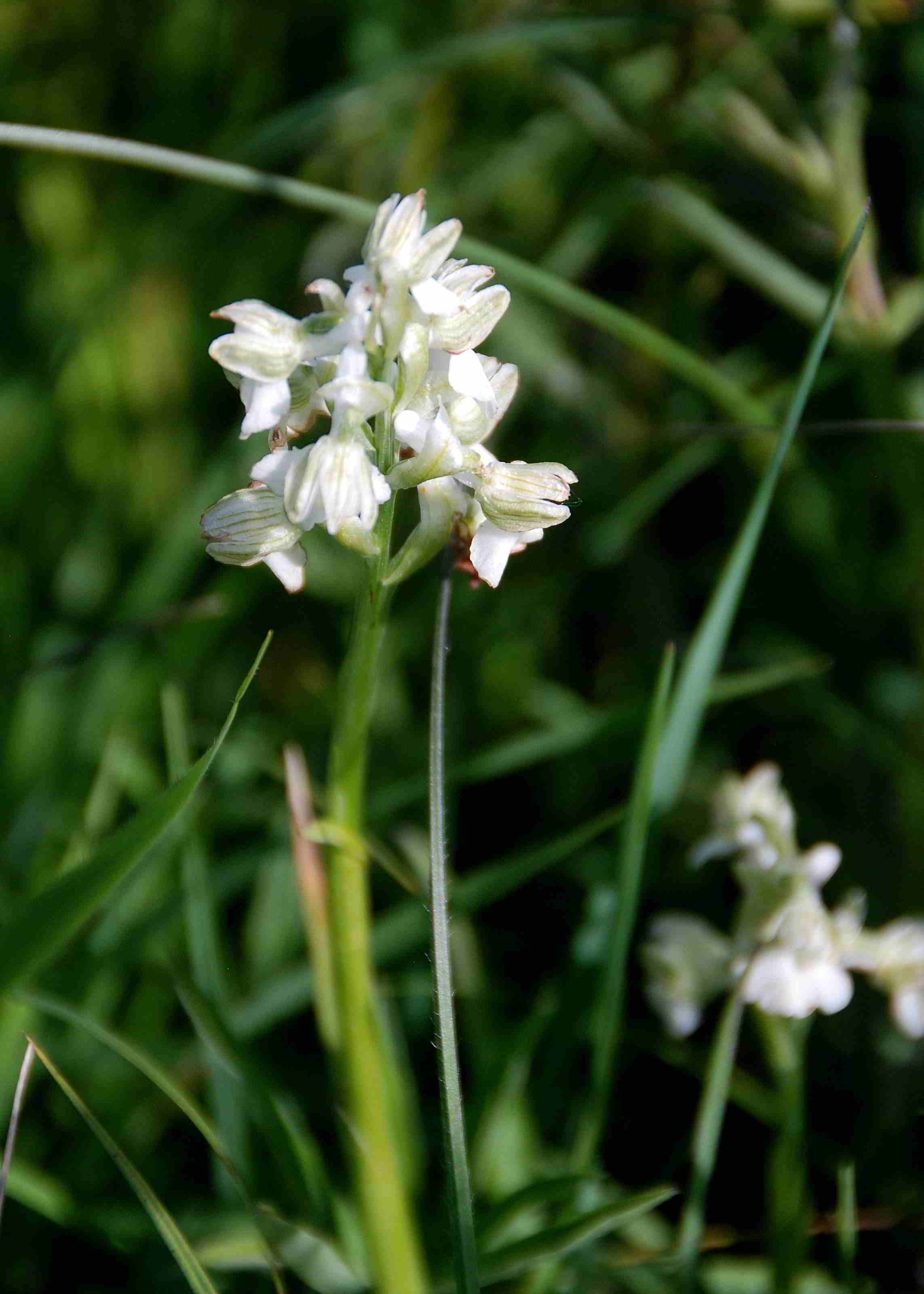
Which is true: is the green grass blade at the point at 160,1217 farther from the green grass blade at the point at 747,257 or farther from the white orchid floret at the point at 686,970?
the green grass blade at the point at 747,257

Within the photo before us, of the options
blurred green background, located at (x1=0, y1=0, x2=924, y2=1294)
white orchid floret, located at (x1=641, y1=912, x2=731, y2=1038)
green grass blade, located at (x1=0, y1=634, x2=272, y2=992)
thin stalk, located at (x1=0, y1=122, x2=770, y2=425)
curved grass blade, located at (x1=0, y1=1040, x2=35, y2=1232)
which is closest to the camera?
green grass blade, located at (x1=0, y1=634, x2=272, y2=992)

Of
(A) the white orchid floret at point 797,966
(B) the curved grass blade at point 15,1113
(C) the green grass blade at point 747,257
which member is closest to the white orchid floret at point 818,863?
(A) the white orchid floret at point 797,966

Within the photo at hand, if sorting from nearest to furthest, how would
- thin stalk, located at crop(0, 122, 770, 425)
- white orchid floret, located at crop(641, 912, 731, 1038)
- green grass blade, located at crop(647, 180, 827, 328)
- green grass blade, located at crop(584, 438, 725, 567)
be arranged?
thin stalk, located at crop(0, 122, 770, 425), white orchid floret, located at crop(641, 912, 731, 1038), green grass blade, located at crop(647, 180, 827, 328), green grass blade, located at crop(584, 438, 725, 567)

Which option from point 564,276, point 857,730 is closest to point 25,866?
point 857,730

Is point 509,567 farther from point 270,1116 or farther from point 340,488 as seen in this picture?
point 340,488

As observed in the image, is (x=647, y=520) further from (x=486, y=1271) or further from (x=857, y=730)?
(x=486, y=1271)

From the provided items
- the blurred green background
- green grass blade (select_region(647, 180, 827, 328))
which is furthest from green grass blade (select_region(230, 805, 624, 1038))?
green grass blade (select_region(647, 180, 827, 328))

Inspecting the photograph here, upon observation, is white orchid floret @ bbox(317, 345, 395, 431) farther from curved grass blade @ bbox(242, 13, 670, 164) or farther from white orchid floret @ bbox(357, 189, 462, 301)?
curved grass blade @ bbox(242, 13, 670, 164)
